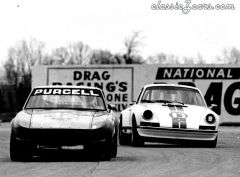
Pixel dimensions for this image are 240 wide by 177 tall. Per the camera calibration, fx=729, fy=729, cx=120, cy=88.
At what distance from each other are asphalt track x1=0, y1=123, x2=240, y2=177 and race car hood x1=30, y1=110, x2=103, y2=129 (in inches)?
14.9

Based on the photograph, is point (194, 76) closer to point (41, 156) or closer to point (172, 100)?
point (172, 100)

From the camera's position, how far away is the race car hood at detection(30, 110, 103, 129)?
35.8 ft

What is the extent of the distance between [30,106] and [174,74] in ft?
79.0

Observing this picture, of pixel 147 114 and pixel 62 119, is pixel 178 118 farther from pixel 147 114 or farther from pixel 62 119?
pixel 62 119

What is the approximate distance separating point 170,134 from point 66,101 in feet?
11.1

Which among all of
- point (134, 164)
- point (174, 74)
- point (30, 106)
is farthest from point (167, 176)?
point (174, 74)

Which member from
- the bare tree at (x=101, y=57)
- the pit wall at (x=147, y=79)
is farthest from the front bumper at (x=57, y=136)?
the bare tree at (x=101, y=57)

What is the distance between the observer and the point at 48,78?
123 feet

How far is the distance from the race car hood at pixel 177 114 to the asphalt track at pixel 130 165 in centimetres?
202

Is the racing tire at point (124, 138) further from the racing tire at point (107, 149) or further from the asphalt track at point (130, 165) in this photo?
the racing tire at point (107, 149)

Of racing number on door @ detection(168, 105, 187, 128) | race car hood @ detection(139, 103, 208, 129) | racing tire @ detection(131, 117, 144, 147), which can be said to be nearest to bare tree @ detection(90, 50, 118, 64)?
race car hood @ detection(139, 103, 208, 129)

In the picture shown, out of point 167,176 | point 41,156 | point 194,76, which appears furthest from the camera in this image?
point 194,76

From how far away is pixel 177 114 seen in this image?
49.6 feet

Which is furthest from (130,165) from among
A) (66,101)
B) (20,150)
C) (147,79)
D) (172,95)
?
(147,79)
